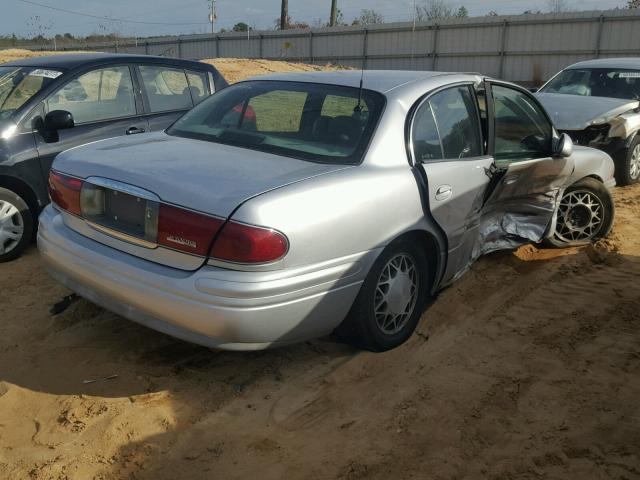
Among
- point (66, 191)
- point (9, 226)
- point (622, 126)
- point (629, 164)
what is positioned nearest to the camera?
point (66, 191)

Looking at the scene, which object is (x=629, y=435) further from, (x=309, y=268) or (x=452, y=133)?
(x=452, y=133)

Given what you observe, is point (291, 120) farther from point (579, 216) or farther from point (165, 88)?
point (579, 216)

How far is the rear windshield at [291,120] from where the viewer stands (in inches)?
151

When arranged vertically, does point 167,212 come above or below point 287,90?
below

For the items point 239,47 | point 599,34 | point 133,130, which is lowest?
point 133,130

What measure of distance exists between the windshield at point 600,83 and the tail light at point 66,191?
27.6 ft

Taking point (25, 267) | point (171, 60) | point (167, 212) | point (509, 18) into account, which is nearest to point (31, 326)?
point (25, 267)

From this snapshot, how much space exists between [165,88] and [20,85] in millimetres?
1387

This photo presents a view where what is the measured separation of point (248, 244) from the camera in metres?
3.04

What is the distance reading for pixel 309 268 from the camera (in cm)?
326

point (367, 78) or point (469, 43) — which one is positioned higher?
point (469, 43)

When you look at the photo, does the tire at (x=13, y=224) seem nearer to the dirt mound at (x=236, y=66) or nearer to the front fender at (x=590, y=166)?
the front fender at (x=590, y=166)

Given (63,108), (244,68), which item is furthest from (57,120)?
(244,68)

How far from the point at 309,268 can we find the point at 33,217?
3545 millimetres
